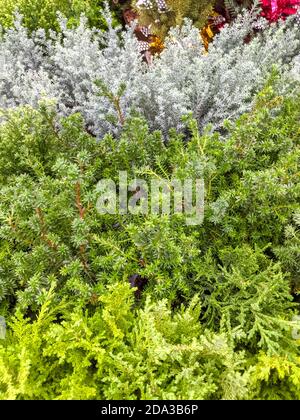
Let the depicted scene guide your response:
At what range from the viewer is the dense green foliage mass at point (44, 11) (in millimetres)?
2809


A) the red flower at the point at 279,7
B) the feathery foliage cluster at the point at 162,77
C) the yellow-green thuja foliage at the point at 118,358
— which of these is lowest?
the yellow-green thuja foliage at the point at 118,358

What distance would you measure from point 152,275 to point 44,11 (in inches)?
89.8

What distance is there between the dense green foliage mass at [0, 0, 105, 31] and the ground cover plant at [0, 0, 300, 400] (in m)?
1.22

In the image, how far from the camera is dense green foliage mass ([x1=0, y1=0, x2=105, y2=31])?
2809 mm

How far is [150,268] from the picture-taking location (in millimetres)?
1436

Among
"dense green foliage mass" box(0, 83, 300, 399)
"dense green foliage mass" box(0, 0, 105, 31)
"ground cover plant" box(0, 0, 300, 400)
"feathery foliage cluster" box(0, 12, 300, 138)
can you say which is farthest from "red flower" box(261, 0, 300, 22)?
"dense green foliage mass" box(0, 83, 300, 399)

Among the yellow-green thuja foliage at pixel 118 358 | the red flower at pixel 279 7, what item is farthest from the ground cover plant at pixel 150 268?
the red flower at pixel 279 7

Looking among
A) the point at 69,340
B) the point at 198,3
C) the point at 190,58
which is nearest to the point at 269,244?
the point at 69,340

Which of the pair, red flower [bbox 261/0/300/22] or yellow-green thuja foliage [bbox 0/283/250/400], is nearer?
yellow-green thuja foliage [bbox 0/283/250/400]

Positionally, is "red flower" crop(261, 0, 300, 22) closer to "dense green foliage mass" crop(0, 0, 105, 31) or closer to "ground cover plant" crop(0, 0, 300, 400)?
"ground cover plant" crop(0, 0, 300, 400)

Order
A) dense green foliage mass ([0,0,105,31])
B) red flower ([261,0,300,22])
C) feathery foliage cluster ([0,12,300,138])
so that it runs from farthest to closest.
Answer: dense green foliage mass ([0,0,105,31]) < red flower ([261,0,300,22]) < feathery foliage cluster ([0,12,300,138])

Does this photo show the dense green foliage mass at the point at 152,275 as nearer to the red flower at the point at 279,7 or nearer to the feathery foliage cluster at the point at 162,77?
the feathery foliage cluster at the point at 162,77

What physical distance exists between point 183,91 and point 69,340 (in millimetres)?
1477

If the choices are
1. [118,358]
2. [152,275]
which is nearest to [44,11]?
[152,275]
